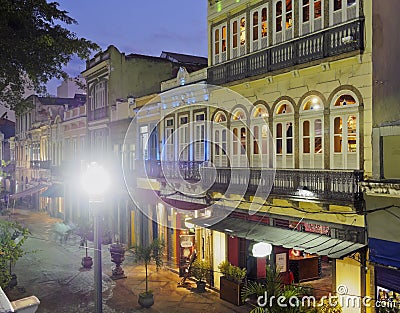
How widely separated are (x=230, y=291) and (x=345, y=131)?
23.6ft

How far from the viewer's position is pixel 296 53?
13805 millimetres

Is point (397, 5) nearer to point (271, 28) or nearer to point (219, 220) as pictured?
point (271, 28)

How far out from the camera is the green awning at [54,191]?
3241 cm

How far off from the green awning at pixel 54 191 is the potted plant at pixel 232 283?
19878mm

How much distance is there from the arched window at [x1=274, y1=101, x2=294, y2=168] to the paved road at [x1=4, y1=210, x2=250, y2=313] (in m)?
5.41

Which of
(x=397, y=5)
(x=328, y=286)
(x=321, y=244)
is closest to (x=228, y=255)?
(x=328, y=286)

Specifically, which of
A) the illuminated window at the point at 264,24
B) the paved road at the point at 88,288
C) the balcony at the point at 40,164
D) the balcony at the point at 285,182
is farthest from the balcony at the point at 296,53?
the balcony at the point at 40,164

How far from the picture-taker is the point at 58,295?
16812mm

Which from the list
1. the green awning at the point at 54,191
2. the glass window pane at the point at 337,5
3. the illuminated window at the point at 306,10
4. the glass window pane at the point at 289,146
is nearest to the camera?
the glass window pane at the point at 337,5

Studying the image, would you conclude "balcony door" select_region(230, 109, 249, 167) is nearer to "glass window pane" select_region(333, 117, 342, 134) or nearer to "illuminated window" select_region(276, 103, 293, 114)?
"illuminated window" select_region(276, 103, 293, 114)

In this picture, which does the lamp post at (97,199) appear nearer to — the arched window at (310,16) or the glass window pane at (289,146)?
the glass window pane at (289,146)

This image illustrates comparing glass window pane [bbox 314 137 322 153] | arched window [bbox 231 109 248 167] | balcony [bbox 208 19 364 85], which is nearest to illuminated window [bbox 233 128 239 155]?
arched window [bbox 231 109 248 167]

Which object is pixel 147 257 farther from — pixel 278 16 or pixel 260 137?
pixel 278 16

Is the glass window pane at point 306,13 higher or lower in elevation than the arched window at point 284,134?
higher
